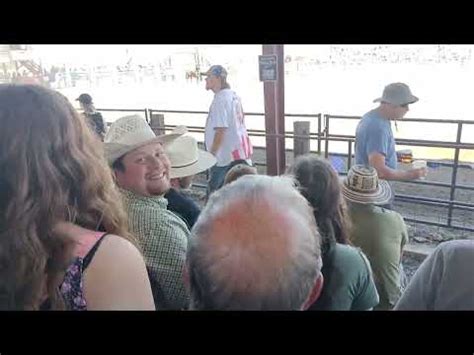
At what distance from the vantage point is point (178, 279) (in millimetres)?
1221

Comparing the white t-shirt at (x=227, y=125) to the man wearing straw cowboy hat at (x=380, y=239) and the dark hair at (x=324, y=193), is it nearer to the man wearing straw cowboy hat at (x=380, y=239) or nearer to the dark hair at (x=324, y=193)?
the man wearing straw cowboy hat at (x=380, y=239)

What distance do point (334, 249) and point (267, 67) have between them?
2535mm

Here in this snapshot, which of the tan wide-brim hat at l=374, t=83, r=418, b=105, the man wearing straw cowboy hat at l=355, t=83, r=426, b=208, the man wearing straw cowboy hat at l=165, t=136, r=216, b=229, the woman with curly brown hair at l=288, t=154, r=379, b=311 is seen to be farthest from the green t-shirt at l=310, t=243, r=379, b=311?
the tan wide-brim hat at l=374, t=83, r=418, b=105

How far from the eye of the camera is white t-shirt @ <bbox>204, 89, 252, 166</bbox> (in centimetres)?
304

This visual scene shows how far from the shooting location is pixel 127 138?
4.99 ft

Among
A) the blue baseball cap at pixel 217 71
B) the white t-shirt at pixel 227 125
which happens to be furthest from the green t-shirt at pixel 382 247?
the blue baseball cap at pixel 217 71

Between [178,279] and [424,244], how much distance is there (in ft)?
8.20

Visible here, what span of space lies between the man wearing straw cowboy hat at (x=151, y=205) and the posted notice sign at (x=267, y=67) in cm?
195

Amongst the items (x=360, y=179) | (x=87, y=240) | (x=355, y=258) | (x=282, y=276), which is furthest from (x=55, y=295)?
(x=360, y=179)

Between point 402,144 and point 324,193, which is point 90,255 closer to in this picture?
point 324,193

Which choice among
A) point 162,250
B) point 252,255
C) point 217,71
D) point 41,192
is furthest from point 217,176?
point 252,255

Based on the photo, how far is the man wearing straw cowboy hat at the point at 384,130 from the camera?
2.41 m
